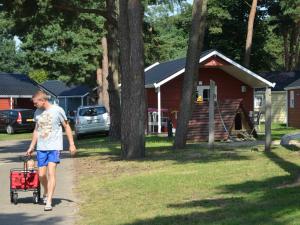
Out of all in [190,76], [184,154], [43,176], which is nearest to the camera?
[43,176]

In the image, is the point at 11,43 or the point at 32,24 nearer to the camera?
the point at 32,24

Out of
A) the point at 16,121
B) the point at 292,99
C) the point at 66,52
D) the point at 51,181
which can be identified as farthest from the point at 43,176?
the point at 66,52

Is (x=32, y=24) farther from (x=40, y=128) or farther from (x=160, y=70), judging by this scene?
(x=160, y=70)

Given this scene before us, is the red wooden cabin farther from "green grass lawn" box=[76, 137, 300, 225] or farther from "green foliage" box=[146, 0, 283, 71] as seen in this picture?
"green grass lawn" box=[76, 137, 300, 225]

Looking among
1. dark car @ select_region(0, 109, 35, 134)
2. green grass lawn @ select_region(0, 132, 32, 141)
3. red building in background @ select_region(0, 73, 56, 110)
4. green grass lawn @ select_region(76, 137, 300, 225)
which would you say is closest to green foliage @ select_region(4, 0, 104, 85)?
red building in background @ select_region(0, 73, 56, 110)

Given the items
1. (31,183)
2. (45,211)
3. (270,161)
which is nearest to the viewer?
(45,211)

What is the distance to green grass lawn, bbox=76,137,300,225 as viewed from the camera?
326 inches

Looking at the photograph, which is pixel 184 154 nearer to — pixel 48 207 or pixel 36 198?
pixel 36 198

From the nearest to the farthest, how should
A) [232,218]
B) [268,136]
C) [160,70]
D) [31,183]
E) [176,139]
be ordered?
1. [232,218]
2. [31,183]
3. [268,136]
4. [176,139]
5. [160,70]

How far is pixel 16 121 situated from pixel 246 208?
35525mm

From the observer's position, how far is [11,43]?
11131 centimetres

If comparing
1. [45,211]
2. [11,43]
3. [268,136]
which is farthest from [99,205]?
[11,43]

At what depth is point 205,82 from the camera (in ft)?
120

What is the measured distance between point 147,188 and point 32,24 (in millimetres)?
12966
